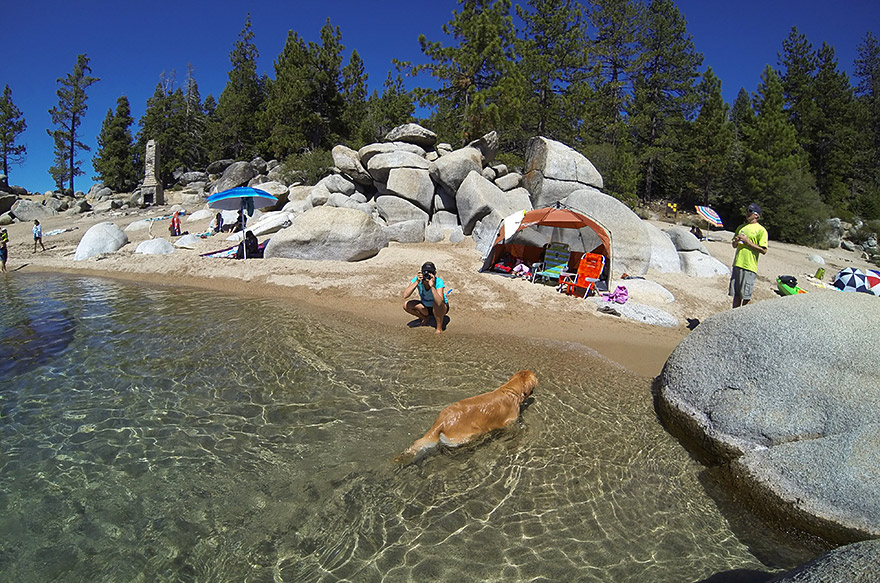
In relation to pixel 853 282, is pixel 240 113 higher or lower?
higher

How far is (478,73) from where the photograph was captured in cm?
2039

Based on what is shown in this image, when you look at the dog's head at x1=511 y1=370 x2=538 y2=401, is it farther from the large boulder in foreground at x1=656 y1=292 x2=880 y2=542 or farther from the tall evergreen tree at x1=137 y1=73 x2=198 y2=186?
the tall evergreen tree at x1=137 y1=73 x2=198 y2=186

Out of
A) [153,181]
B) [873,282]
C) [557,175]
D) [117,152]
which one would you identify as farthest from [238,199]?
[117,152]

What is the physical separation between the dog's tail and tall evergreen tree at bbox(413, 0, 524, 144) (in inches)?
659

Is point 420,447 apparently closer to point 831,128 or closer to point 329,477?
point 329,477

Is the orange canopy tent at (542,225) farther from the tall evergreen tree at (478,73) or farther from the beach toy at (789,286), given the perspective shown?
the tall evergreen tree at (478,73)

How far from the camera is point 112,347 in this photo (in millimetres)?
6730

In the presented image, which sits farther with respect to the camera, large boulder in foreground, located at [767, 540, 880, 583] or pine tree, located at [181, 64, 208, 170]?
pine tree, located at [181, 64, 208, 170]

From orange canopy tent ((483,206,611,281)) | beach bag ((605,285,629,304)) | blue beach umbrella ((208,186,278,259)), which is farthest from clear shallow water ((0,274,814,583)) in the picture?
blue beach umbrella ((208,186,278,259))

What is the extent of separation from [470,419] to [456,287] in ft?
19.7

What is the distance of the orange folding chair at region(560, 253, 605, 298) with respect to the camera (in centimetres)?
998

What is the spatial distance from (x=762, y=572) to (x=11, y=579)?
484cm

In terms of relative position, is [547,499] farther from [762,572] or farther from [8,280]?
[8,280]

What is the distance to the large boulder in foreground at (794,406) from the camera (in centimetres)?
331
